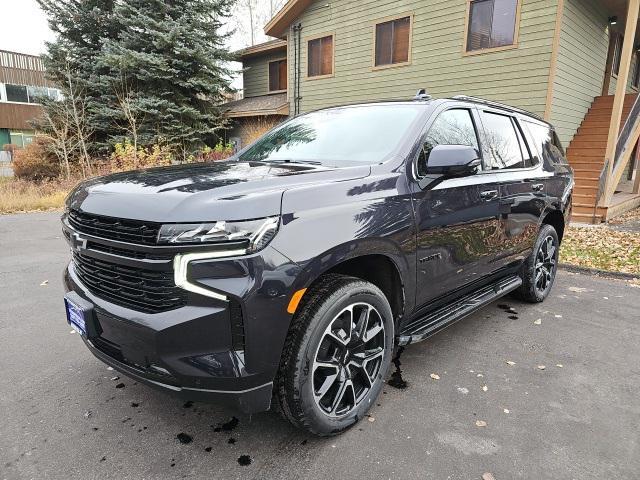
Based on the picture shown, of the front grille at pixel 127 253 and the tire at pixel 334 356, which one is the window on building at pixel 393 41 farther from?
the front grille at pixel 127 253

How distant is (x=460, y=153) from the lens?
2.53 m

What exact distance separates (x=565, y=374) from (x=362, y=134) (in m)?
2.20

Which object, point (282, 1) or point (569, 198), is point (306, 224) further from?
point (282, 1)

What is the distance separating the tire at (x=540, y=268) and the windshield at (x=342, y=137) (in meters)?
2.12

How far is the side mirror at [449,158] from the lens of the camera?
99.8 inches

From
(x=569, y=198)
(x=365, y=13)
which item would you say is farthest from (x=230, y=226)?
(x=365, y=13)

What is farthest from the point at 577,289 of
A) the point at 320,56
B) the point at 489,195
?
the point at 320,56

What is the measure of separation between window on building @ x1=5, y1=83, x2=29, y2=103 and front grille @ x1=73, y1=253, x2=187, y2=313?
111ft

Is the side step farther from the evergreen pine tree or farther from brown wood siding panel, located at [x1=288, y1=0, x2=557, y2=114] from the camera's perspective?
the evergreen pine tree

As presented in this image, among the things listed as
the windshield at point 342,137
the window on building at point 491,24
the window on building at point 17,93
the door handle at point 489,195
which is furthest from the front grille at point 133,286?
the window on building at point 17,93

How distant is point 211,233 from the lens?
1.77 metres

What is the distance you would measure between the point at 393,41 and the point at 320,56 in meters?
2.93

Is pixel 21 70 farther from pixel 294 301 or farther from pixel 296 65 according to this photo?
pixel 294 301

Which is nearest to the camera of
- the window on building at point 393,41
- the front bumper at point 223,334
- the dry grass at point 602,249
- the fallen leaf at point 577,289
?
the front bumper at point 223,334
